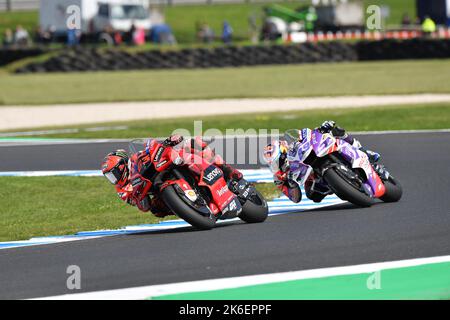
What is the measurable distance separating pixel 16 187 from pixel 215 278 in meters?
6.27

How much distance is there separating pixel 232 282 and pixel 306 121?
13.7 meters

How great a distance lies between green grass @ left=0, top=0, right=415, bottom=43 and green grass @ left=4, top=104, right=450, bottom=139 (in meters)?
31.8

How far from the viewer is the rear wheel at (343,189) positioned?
31.7 ft

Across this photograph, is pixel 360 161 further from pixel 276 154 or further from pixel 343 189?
pixel 276 154

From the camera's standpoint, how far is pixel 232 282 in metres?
6.99

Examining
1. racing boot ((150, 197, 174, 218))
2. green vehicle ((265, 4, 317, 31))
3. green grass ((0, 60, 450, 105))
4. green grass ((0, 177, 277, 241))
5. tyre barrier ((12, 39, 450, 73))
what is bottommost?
green grass ((0, 177, 277, 241))

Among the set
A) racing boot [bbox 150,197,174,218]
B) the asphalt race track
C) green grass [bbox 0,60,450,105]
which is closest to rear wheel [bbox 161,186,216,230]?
the asphalt race track

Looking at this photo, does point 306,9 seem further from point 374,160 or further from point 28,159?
point 374,160

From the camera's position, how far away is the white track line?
6.72 m

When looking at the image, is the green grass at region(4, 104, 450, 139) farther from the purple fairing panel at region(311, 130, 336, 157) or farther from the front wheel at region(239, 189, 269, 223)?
the front wheel at region(239, 189, 269, 223)

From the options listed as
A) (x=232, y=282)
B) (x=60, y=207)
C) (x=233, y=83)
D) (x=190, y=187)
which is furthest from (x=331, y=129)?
(x=233, y=83)

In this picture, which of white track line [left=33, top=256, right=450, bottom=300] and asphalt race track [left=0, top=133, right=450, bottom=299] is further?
asphalt race track [left=0, top=133, right=450, bottom=299]

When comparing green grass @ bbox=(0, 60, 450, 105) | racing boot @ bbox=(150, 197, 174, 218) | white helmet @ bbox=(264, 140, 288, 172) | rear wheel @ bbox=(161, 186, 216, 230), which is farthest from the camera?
green grass @ bbox=(0, 60, 450, 105)
